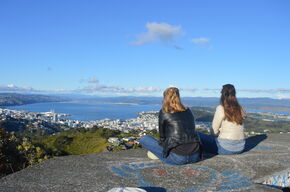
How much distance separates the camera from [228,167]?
5.28 m

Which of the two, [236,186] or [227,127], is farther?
[227,127]

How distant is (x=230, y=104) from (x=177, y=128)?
1378mm

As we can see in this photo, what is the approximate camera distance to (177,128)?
502 cm

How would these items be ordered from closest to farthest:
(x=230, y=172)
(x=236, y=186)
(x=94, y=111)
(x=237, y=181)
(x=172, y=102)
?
(x=236, y=186) < (x=237, y=181) < (x=230, y=172) < (x=172, y=102) < (x=94, y=111)

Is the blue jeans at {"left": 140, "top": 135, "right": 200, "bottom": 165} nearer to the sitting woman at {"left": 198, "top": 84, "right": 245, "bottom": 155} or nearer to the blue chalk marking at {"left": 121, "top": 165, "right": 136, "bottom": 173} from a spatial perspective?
the blue chalk marking at {"left": 121, "top": 165, "right": 136, "bottom": 173}

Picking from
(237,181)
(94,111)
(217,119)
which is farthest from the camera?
(94,111)

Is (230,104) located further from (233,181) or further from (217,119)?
(233,181)

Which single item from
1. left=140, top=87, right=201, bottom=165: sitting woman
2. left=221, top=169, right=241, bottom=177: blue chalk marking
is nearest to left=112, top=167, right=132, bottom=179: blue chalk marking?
left=140, top=87, right=201, bottom=165: sitting woman

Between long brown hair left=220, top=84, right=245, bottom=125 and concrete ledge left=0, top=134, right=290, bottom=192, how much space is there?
2.78 ft

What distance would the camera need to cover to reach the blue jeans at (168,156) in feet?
16.9

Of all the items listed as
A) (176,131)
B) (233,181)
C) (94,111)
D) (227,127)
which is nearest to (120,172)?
(176,131)

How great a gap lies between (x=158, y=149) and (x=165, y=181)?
1078 mm

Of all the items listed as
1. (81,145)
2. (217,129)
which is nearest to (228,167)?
(217,129)

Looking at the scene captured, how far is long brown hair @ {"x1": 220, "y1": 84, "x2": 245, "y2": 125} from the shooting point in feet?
18.7
